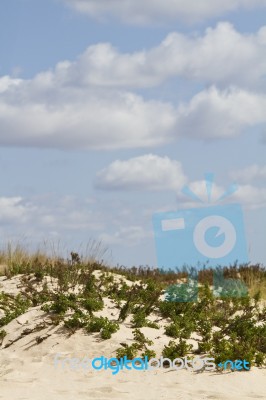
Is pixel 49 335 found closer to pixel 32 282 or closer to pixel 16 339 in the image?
pixel 16 339

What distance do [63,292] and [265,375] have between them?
462cm

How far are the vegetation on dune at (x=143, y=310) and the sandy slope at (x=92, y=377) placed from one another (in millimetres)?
203

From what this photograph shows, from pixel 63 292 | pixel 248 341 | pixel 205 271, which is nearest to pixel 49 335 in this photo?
pixel 63 292

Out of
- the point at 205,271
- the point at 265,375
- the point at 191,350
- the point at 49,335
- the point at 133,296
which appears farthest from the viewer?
the point at 205,271

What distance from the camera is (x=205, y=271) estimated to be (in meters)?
18.4
